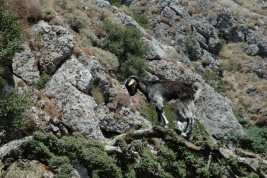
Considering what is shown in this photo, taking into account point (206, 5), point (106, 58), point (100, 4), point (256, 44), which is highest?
point (206, 5)

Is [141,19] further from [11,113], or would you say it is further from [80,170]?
[80,170]

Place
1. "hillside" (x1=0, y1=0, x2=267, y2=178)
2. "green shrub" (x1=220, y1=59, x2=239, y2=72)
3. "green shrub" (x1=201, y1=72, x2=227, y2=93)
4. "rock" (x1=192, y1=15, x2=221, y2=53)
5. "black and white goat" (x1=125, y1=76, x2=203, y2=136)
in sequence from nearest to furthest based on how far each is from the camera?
"hillside" (x1=0, y1=0, x2=267, y2=178) → "black and white goat" (x1=125, y1=76, x2=203, y2=136) → "green shrub" (x1=201, y1=72, x2=227, y2=93) → "green shrub" (x1=220, y1=59, x2=239, y2=72) → "rock" (x1=192, y1=15, x2=221, y2=53)

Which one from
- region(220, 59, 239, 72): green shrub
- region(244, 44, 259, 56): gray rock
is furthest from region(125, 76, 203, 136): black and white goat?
region(244, 44, 259, 56): gray rock

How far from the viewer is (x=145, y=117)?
20406mm

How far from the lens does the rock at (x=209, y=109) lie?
26359 millimetres

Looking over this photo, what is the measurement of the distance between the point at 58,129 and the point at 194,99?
6.78 m

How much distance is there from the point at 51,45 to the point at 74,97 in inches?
126

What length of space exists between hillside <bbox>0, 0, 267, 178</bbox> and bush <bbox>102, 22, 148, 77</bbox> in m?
0.09

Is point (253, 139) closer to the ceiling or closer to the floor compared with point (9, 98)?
closer to the floor

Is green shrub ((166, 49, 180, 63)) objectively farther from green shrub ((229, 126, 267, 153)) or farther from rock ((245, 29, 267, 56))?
rock ((245, 29, 267, 56))

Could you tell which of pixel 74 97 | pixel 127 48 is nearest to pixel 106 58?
pixel 127 48

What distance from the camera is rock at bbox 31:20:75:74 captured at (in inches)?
617

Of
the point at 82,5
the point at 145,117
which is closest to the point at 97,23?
the point at 82,5

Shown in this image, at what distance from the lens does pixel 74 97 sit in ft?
48.7
